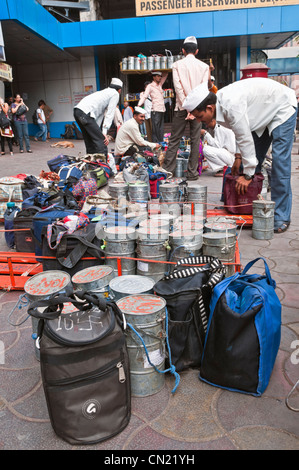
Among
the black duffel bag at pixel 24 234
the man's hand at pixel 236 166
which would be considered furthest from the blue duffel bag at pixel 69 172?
the man's hand at pixel 236 166

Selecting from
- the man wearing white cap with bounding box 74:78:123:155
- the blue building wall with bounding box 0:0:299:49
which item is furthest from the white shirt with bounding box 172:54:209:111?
the blue building wall with bounding box 0:0:299:49

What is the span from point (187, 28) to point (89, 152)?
41.7 feet

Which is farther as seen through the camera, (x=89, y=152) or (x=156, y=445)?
(x=89, y=152)

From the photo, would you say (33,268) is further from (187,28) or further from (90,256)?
(187,28)

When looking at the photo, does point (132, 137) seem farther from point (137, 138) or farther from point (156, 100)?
point (156, 100)

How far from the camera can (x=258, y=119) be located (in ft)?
14.4

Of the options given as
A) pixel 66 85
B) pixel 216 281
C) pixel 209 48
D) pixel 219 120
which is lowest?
pixel 216 281

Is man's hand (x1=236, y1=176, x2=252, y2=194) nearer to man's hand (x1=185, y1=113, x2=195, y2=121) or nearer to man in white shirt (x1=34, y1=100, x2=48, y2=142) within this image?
man's hand (x1=185, y1=113, x2=195, y2=121)

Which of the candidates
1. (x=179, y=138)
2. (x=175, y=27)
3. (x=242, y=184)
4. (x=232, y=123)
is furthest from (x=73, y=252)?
(x=175, y=27)

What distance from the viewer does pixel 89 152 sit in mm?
7914

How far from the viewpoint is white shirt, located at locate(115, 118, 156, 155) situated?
304 inches

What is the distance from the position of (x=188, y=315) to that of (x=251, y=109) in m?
2.99

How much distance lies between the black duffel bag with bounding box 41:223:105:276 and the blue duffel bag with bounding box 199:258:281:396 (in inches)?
51.7

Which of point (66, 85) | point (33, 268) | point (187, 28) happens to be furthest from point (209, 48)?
point (33, 268)
